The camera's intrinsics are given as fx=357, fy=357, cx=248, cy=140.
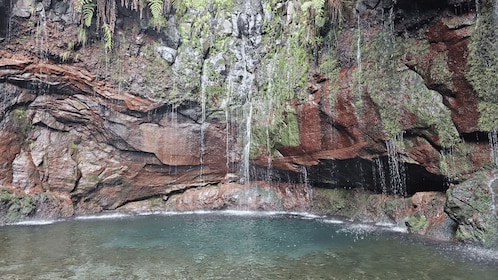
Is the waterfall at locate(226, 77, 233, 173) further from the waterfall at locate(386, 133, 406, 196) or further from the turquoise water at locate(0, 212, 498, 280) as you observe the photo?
the waterfall at locate(386, 133, 406, 196)

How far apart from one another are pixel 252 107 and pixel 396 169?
6.03m

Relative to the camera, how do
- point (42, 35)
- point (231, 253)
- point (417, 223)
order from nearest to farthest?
1. point (231, 253)
2. point (417, 223)
3. point (42, 35)

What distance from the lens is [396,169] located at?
10617 millimetres

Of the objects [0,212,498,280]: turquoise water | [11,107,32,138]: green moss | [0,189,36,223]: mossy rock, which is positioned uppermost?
[11,107,32,138]: green moss

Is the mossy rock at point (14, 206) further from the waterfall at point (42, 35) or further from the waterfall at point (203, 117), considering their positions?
the waterfall at point (203, 117)

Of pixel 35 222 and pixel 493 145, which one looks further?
pixel 35 222

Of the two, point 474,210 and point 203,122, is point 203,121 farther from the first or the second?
point 474,210

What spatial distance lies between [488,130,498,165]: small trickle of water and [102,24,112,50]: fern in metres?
12.2

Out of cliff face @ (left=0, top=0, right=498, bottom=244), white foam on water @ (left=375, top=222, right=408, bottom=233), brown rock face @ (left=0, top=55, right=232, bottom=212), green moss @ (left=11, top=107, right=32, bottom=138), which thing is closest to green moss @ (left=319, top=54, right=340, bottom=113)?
cliff face @ (left=0, top=0, right=498, bottom=244)

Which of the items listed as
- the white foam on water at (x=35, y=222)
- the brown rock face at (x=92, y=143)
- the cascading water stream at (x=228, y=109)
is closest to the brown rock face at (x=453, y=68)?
the cascading water stream at (x=228, y=109)

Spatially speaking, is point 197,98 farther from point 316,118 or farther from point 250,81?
point 316,118

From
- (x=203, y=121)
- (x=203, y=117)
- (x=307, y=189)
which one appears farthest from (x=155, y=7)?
(x=307, y=189)

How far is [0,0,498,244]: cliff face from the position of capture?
893 centimetres

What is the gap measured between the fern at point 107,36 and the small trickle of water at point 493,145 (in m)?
12.2
